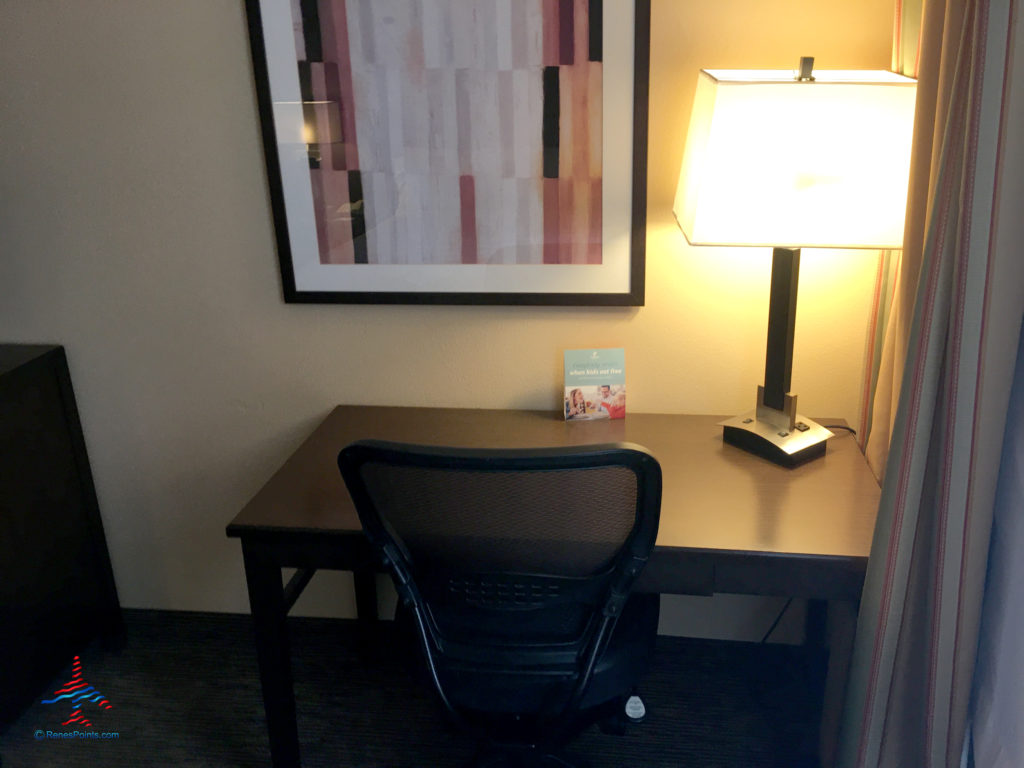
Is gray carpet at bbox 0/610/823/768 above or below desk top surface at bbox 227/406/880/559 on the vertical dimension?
below

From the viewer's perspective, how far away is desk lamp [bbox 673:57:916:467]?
155 centimetres

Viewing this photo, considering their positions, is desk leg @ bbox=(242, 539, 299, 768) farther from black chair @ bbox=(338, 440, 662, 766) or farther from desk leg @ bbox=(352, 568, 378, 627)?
desk leg @ bbox=(352, 568, 378, 627)

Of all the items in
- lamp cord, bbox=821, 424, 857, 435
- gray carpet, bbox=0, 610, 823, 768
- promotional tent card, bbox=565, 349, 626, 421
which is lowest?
gray carpet, bbox=0, 610, 823, 768

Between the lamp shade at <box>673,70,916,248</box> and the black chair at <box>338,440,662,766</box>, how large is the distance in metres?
0.57

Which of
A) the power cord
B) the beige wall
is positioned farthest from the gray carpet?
the beige wall

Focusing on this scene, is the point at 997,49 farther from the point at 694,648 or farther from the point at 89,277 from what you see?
the point at 89,277

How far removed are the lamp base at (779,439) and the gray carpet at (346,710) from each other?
2.15ft

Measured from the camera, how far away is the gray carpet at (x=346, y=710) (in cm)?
209

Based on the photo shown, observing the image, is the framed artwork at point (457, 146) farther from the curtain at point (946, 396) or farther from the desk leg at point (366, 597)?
the desk leg at point (366, 597)

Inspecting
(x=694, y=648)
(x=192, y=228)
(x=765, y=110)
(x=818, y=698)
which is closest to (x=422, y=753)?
(x=694, y=648)

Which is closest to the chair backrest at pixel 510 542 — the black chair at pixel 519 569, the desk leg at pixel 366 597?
the black chair at pixel 519 569

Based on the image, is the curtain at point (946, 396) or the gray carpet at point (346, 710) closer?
the curtain at point (946, 396)

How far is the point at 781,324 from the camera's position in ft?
6.02

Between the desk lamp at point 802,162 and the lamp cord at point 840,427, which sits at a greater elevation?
the desk lamp at point 802,162
